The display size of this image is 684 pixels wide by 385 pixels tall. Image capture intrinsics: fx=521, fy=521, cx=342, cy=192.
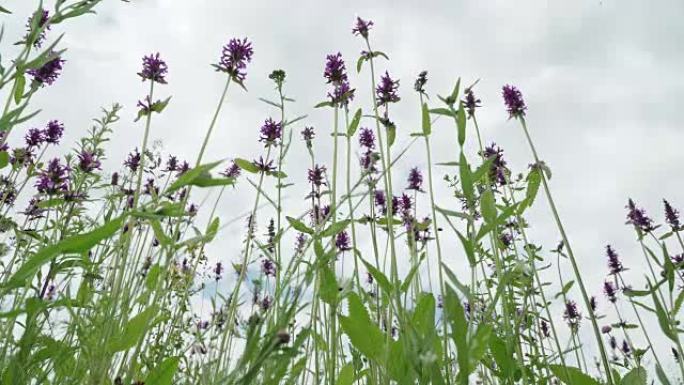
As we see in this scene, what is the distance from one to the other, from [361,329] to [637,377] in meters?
0.69

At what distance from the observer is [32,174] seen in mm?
2242

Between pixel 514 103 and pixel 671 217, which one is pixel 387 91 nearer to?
pixel 514 103

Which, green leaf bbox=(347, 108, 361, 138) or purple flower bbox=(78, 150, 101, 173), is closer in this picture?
green leaf bbox=(347, 108, 361, 138)

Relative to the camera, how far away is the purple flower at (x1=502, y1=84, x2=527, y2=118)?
7.11 feet

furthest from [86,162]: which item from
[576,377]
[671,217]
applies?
[671,217]

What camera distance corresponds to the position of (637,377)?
1.23 meters

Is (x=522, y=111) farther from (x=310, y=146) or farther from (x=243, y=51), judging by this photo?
(x=243, y=51)

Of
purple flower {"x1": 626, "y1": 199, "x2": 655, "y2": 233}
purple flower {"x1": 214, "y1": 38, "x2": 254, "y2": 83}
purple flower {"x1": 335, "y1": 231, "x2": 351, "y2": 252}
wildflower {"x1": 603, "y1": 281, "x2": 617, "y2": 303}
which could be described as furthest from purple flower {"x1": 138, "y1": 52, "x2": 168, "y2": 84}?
wildflower {"x1": 603, "y1": 281, "x2": 617, "y2": 303}

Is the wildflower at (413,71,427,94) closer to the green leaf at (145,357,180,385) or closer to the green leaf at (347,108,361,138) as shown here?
the green leaf at (347,108,361,138)

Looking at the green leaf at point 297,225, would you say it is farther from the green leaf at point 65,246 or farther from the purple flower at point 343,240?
the purple flower at point 343,240

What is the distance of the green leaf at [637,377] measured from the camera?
48.1 inches

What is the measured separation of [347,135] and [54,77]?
106cm

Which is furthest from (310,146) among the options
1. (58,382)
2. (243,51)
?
(58,382)

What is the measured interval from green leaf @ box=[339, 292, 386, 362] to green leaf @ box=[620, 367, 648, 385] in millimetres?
620
